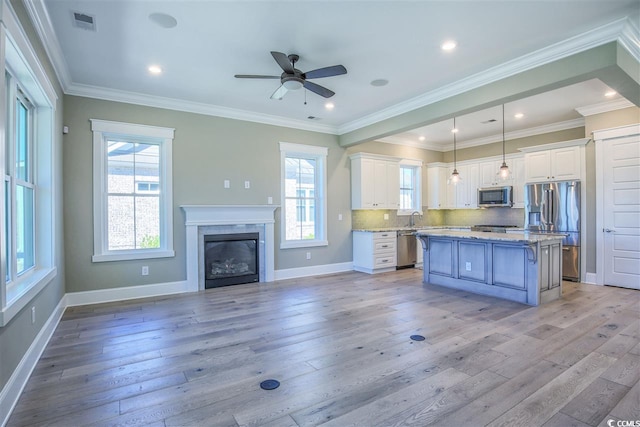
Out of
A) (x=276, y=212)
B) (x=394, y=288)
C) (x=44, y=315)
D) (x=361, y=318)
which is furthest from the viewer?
(x=276, y=212)

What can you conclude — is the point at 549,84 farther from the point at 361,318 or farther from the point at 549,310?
the point at 361,318

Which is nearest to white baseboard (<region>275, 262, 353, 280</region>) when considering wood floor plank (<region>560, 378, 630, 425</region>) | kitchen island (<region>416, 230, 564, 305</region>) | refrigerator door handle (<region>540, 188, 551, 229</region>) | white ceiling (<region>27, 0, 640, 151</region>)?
kitchen island (<region>416, 230, 564, 305</region>)

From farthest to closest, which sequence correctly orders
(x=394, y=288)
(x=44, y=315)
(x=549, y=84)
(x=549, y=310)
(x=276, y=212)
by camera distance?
1. (x=276, y=212)
2. (x=394, y=288)
3. (x=549, y=310)
4. (x=549, y=84)
5. (x=44, y=315)

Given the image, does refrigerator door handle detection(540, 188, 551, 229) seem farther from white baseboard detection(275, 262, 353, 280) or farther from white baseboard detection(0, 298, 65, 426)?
white baseboard detection(0, 298, 65, 426)

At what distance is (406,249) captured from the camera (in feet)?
23.0

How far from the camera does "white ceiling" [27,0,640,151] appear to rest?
9.18ft

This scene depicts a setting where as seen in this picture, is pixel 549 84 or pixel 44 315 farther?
pixel 549 84

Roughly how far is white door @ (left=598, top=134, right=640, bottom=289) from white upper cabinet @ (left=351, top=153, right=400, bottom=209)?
352 cm

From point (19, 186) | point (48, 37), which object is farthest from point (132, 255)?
point (48, 37)

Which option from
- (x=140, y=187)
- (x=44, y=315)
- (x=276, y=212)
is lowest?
(x=44, y=315)

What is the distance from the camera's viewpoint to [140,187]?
4.93 metres

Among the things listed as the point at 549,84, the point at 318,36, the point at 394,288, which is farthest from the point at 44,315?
the point at 549,84

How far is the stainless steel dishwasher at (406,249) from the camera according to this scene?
6895mm

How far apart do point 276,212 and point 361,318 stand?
2.85 m
